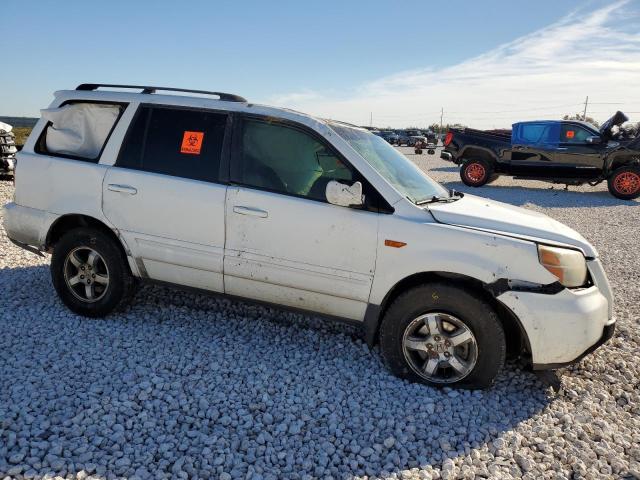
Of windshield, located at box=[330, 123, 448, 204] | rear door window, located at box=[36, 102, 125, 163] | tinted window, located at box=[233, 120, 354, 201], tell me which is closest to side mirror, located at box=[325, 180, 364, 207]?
tinted window, located at box=[233, 120, 354, 201]

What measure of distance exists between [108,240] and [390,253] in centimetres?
233

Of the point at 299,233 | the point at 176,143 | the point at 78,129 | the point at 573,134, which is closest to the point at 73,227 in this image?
the point at 78,129

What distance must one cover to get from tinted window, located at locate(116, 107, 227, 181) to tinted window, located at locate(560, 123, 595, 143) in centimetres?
1260

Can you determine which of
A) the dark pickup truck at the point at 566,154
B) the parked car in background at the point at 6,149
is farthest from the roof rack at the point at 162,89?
the dark pickup truck at the point at 566,154

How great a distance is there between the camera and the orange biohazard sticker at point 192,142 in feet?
12.2

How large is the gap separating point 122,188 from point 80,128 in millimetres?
814

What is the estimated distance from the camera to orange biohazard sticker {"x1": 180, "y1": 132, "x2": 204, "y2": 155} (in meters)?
3.73

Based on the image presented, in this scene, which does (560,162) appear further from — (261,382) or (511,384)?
(261,382)

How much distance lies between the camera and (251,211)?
137 inches

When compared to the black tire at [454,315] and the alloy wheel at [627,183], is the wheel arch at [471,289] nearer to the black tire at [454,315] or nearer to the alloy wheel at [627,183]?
the black tire at [454,315]

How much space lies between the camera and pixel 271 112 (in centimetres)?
365

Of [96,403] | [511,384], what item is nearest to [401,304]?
[511,384]

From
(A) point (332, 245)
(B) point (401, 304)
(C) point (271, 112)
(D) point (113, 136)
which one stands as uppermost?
(C) point (271, 112)

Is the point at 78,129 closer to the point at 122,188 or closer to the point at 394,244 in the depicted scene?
the point at 122,188
